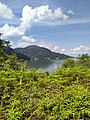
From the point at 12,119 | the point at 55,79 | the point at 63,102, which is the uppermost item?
the point at 55,79

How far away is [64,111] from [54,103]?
0.26 m

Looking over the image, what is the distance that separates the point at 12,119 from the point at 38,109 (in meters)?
0.49

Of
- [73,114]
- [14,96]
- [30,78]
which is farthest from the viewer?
[30,78]

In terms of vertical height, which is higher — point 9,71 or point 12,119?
point 9,71

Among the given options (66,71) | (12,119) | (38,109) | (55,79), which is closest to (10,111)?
(12,119)

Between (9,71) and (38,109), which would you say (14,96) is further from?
(9,71)

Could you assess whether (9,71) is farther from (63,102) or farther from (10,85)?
(63,102)

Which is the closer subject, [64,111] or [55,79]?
[64,111]

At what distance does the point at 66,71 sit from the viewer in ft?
19.0

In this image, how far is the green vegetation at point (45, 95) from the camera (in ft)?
13.9

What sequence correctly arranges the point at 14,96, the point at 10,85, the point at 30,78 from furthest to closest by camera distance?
1. the point at 30,78
2. the point at 10,85
3. the point at 14,96

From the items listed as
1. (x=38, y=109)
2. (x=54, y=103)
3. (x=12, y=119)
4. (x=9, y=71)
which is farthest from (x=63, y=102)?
(x=9, y=71)

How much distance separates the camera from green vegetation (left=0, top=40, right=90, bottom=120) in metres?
4.23

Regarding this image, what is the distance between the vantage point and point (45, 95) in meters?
4.73
